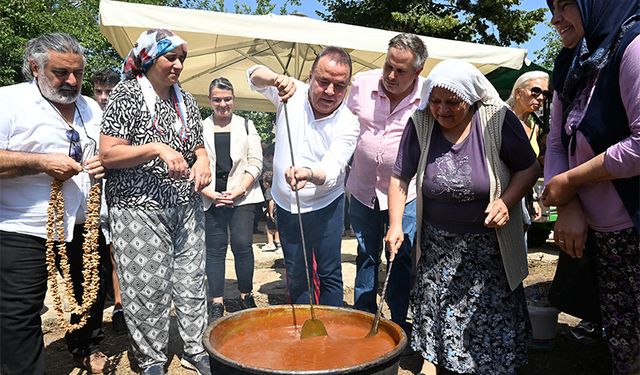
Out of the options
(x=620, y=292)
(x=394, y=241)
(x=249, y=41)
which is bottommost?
(x=620, y=292)

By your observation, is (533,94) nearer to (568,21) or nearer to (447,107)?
(447,107)

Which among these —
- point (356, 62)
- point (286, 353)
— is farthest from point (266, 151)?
point (286, 353)

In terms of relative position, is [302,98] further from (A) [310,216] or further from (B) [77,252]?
(B) [77,252]

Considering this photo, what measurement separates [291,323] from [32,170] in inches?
60.9

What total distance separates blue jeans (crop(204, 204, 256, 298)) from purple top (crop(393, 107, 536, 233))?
210 centimetres

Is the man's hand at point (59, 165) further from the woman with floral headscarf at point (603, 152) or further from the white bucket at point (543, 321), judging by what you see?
the white bucket at point (543, 321)

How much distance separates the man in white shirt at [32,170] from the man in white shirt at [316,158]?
110cm

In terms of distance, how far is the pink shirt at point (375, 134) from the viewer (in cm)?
331

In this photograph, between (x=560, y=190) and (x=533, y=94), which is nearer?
(x=560, y=190)

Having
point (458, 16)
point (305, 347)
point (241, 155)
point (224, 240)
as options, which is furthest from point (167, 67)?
point (458, 16)

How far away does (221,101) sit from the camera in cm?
436

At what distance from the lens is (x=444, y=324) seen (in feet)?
8.81

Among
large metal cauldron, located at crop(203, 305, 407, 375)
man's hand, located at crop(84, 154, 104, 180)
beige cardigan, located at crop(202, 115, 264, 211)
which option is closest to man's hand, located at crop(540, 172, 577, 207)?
large metal cauldron, located at crop(203, 305, 407, 375)

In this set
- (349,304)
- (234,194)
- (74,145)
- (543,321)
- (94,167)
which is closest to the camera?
(94,167)
